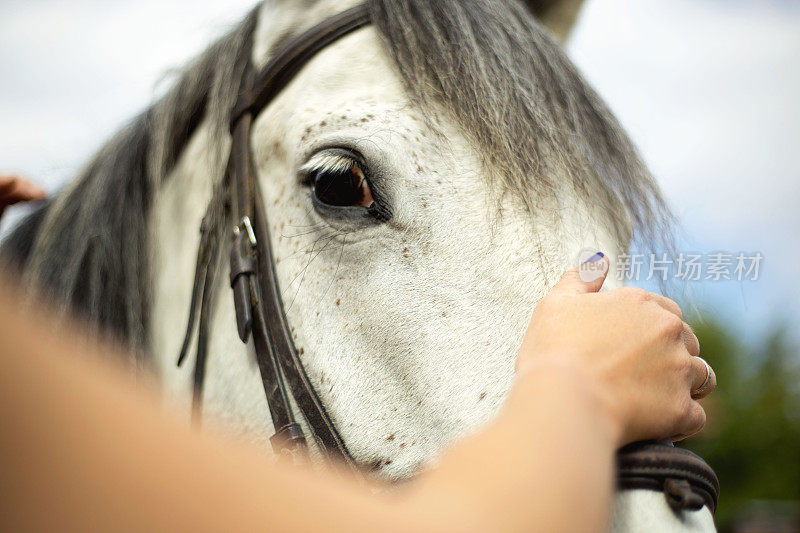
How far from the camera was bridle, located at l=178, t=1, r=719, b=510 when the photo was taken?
1.14m

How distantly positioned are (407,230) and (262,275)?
397 mm

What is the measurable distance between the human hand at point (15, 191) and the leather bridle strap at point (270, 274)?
2.15ft

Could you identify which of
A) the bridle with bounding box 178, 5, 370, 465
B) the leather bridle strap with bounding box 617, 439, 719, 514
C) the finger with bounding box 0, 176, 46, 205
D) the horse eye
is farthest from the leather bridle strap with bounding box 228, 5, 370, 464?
the finger with bounding box 0, 176, 46, 205

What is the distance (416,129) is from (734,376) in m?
22.7

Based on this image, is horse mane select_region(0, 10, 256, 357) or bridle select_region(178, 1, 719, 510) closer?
bridle select_region(178, 1, 719, 510)

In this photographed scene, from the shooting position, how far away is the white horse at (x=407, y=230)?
1005mm

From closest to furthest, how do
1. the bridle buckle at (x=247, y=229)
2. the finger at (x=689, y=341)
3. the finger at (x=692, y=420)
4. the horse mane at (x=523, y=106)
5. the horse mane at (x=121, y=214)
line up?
the finger at (x=692, y=420)
the finger at (x=689, y=341)
the horse mane at (x=523, y=106)
the bridle buckle at (x=247, y=229)
the horse mane at (x=121, y=214)

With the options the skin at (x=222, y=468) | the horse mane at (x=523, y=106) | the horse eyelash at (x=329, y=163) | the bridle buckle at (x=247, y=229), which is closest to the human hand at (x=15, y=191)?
the bridle buckle at (x=247, y=229)

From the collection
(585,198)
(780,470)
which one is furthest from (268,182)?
(780,470)

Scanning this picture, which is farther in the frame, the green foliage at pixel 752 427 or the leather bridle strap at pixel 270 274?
the green foliage at pixel 752 427

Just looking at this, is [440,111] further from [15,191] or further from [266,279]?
[15,191]

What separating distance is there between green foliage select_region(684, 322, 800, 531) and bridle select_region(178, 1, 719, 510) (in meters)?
17.6

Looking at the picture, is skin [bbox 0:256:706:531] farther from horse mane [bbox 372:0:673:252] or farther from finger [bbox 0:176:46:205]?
finger [bbox 0:176:46:205]

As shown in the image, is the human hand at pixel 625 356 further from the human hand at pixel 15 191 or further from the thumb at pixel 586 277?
the human hand at pixel 15 191
